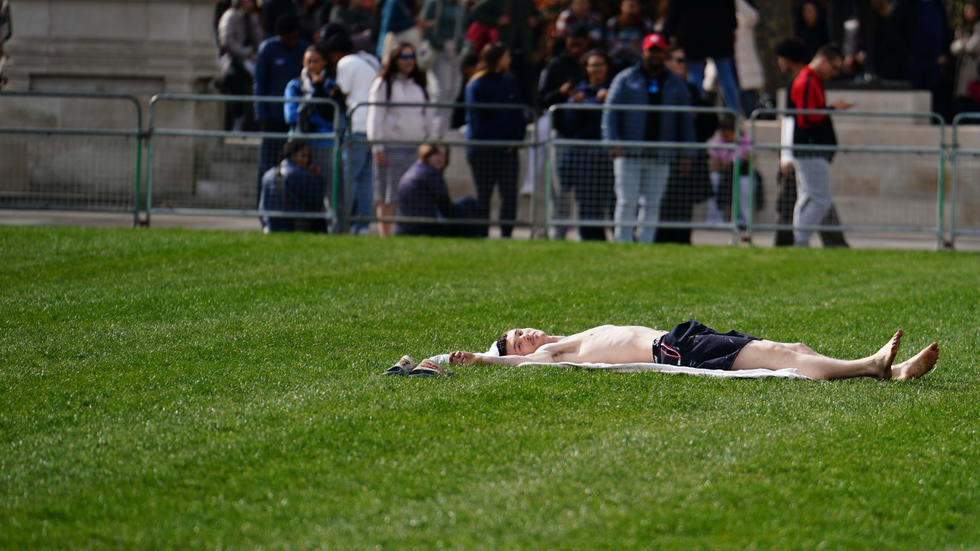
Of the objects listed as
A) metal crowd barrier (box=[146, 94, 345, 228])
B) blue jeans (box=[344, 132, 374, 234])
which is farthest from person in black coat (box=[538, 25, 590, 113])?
metal crowd barrier (box=[146, 94, 345, 228])

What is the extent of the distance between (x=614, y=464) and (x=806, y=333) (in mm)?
3843

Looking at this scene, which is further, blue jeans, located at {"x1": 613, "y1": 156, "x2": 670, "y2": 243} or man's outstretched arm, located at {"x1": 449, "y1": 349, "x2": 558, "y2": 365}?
blue jeans, located at {"x1": 613, "y1": 156, "x2": 670, "y2": 243}

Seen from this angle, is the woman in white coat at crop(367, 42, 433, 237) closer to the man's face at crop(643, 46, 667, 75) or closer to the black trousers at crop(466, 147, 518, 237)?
the black trousers at crop(466, 147, 518, 237)

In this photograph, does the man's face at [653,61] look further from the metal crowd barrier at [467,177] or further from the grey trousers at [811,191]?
the grey trousers at [811,191]

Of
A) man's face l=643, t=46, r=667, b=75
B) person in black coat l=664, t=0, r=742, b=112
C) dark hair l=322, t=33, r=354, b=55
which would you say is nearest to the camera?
man's face l=643, t=46, r=667, b=75

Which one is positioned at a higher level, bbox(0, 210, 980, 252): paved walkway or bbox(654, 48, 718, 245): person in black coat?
bbox(654, 48, 718, 245): person in black coat

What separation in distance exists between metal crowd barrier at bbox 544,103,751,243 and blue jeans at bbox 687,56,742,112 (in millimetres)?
2694

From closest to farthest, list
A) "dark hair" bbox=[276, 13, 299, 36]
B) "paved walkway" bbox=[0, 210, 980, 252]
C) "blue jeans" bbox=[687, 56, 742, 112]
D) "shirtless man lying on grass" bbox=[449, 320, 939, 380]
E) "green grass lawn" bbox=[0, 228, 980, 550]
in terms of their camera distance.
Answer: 1. "green grass lawn" bbox=[0, 228, 980, 550]
2. "shirtless man lying on grass" bbox=[449, 320, 939, 380]
3. "paved walkway" bbox=[0, 210, 980, 252]
4. "dark hair" bbox=[276, 13, 299, 36]
5. "blue jeans" bbox=[687, 56, 742, 112]

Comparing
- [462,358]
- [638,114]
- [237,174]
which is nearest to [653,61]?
[638,114]

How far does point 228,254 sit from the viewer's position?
39.5ft

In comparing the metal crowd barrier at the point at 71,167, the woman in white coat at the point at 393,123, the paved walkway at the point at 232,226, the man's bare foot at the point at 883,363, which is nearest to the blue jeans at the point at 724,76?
the paved walkway at the point at 232,226

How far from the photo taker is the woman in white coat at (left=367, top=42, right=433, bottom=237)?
14266 mm

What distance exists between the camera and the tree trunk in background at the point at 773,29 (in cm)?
2717

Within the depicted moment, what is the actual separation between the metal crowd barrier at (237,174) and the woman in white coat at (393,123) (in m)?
0.44
